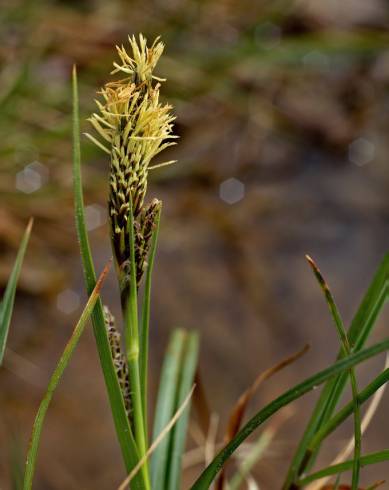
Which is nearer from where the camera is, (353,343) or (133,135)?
(133,135)

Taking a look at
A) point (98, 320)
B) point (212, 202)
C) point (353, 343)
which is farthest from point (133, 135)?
point (212, 202)

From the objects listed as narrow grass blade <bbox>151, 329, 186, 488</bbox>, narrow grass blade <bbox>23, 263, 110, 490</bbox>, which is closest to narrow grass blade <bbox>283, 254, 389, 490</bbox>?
narrow grass blade <bbox>151, 329, 186, 488</bbox>

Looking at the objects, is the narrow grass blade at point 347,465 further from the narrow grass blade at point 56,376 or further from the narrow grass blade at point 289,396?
the narrow grass blade at point 56,376

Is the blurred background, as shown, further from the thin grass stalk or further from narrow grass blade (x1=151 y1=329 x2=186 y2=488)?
the thin grass stalk

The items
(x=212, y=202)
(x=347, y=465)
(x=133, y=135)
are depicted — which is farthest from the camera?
Result: (x=212, y=202)

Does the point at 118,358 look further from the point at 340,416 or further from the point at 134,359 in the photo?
the point at 340,416

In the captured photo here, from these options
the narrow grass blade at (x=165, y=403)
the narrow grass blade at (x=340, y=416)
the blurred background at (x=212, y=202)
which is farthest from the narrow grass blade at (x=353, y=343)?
the blurred background at (x=212, y=202)
